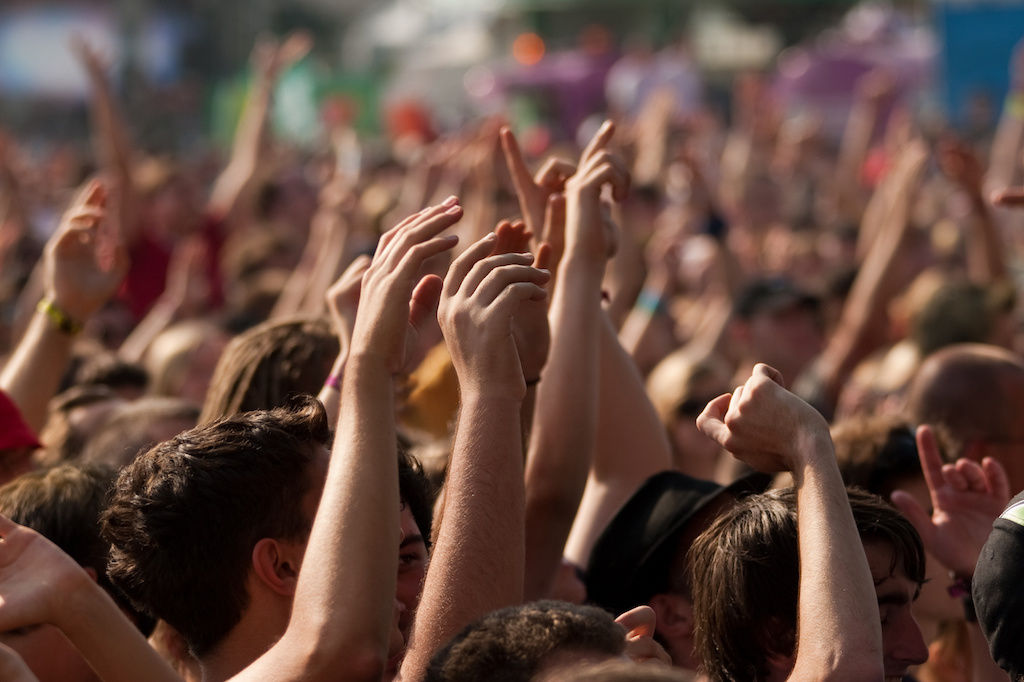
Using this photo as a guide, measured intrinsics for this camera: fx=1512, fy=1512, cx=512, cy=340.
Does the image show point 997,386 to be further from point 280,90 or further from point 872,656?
point 280,90

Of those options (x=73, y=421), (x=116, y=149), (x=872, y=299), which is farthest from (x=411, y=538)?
(x=116, y=149)

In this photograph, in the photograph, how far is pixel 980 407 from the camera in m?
3.86

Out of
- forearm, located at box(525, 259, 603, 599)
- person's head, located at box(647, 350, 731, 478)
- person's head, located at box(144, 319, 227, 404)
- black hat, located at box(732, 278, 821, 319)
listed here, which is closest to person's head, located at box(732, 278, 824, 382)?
black hat, located at box(732, 278, 821, 319)

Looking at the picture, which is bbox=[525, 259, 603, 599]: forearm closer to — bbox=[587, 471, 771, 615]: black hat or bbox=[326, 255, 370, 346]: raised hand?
bbox=[587, 471, 771, 615]: black hat

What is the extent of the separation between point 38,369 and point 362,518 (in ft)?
6.92

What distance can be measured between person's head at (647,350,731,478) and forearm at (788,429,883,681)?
2384 mm

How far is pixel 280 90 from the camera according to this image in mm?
22891

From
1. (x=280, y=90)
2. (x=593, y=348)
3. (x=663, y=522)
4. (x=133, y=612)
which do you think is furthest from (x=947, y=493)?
(x=280, y=90)

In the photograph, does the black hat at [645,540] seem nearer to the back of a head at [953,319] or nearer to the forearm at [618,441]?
the forearm at [618,441]

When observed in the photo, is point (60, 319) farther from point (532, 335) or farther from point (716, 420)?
point (716, 420)

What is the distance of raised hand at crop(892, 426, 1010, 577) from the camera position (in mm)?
3061

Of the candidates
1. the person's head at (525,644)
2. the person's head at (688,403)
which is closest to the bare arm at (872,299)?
the person's head at (688,403)

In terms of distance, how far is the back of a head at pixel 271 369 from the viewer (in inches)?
135

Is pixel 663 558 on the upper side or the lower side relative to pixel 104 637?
lower
